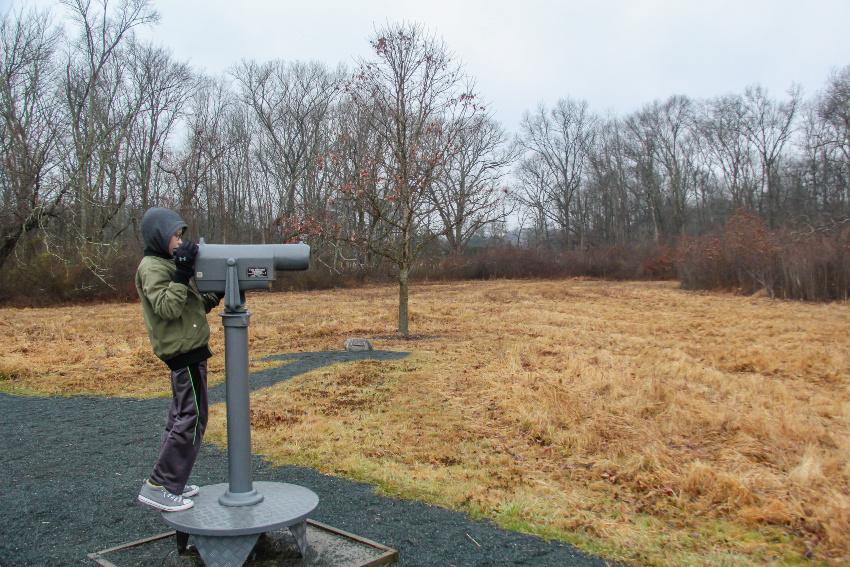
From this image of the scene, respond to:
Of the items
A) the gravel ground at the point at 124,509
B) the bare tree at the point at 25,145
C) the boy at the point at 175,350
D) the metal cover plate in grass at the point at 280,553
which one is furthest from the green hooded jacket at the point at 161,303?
the bare tree at the point at 25,145

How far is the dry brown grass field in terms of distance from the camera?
4129 mm

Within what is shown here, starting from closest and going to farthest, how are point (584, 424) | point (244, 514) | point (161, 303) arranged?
point (244, 514) → point (161, 303) → point (584, 424)

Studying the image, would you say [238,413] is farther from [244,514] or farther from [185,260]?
[185,260]

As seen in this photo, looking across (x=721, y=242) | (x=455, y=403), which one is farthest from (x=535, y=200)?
(x=455, y=403)

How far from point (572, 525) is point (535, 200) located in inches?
2387

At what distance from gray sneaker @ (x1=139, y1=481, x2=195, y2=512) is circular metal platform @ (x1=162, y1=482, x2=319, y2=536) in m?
0.05

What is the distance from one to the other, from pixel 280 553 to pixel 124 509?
1.52 meters

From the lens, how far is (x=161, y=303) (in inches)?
127

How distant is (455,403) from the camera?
26.3ft

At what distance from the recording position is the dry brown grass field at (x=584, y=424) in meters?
4.13

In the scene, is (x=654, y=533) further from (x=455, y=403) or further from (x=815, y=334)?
(x=815, y=334)

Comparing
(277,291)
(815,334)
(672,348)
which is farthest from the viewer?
(277,291)

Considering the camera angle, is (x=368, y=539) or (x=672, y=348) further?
(x=672, y=348)

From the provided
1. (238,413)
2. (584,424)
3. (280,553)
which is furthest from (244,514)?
(584,424)
